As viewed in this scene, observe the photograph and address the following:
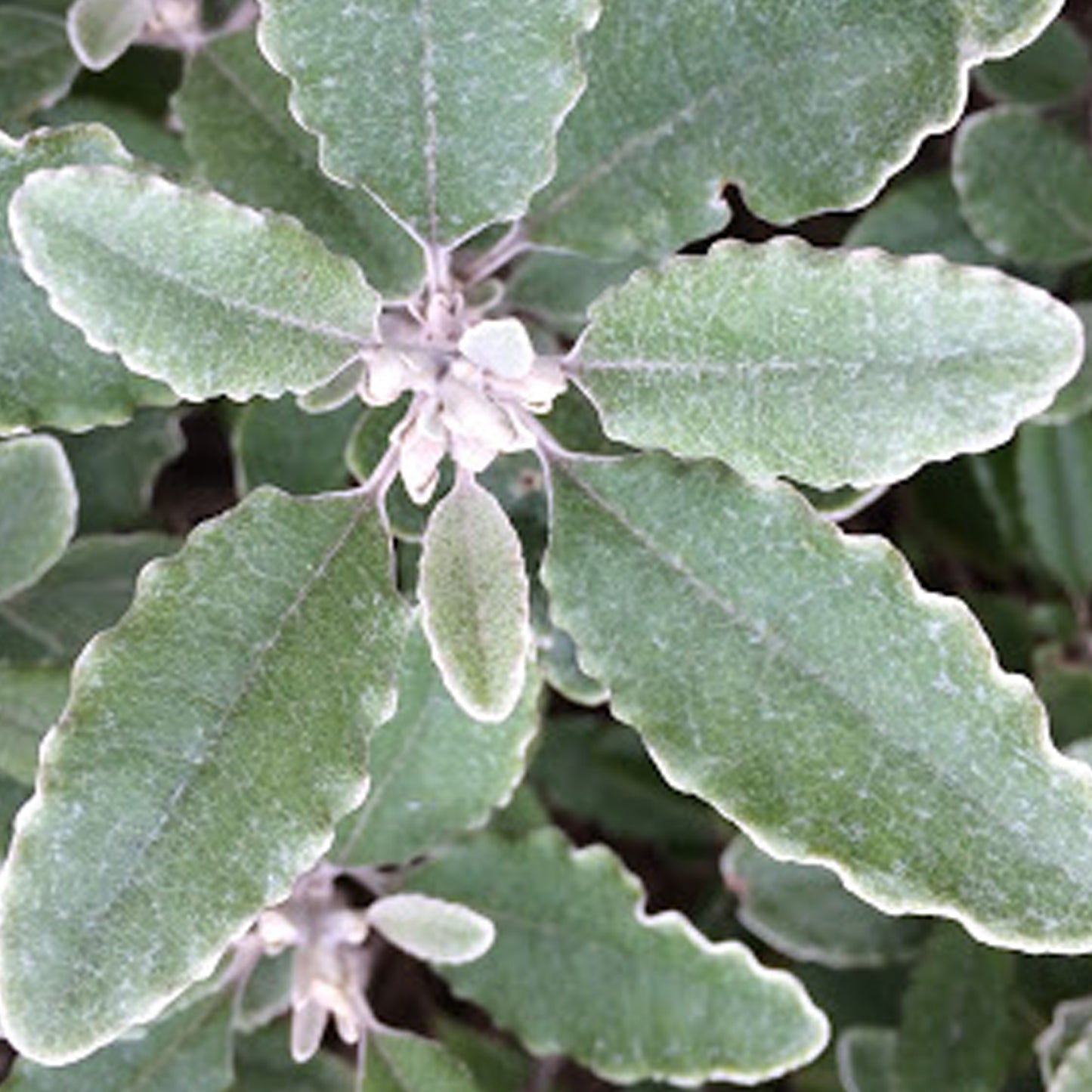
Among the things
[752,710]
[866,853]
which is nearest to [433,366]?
[752,710]

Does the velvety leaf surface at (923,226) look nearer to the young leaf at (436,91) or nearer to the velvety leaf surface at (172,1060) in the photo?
the young leaf at (436,91)

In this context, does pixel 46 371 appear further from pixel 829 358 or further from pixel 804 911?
pixel 804 911

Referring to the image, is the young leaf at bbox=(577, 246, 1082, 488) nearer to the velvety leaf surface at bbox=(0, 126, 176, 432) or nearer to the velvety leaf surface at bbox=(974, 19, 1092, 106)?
the velvety leaf surface at bbox=(0, 126, 176, 432)

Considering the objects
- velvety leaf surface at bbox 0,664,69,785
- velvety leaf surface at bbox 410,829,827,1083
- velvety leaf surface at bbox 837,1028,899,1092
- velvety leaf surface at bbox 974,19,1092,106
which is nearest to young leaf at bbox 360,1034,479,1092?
velvety leaf surface at bbox 410,829,827,1083

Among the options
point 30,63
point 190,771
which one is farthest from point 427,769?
point 30,63

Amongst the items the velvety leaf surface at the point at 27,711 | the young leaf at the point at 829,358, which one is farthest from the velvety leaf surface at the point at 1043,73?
the velvety leaf surface at the point at 27,711

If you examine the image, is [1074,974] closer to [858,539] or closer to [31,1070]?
[858,539]

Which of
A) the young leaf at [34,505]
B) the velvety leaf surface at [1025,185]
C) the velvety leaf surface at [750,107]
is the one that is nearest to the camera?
the velvety leaf surface at [750,107]
